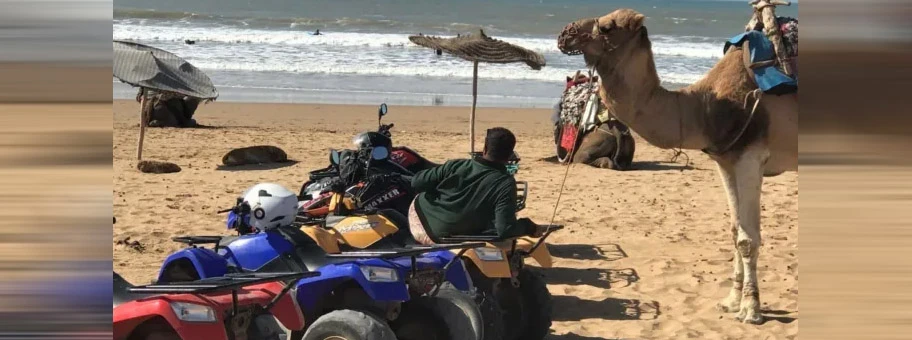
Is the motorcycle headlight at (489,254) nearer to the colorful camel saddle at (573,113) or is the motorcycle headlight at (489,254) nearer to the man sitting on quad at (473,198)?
the man sitting on quad at (473,198)

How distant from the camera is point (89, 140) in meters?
1.60

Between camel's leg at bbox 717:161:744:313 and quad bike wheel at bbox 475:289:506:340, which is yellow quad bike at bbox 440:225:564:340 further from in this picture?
camel's leg at bbox 717:161:744:313

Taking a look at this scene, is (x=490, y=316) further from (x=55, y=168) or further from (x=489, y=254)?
(x=55, y=168)

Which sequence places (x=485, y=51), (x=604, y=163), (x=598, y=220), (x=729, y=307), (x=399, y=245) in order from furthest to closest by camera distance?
1. (x=604, y=163)
2. (x=485, y=51)
3. (x=598, y=220)
4. (x=729, y=307)
5. (x=399, y=245)

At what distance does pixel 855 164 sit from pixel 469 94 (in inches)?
1125

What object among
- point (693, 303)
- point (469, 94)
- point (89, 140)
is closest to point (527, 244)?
point (693, 303)

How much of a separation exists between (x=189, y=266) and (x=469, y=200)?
193 centimetres

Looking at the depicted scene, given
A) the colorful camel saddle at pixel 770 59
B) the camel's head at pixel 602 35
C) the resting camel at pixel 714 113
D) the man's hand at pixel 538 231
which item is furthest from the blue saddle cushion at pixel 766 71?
the man's hand at pixel 538 231

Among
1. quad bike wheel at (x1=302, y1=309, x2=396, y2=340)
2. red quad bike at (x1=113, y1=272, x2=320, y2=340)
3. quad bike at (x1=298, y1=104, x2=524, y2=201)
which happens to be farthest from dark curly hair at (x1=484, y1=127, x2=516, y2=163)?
red quad bike at (x1=113, y1=272, x2=320, y2=340)

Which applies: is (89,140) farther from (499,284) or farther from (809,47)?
(499,284)

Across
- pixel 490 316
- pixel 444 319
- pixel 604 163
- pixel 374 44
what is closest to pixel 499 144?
pixel 490 316

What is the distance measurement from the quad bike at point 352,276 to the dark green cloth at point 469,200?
48 cm

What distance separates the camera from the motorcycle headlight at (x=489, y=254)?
20.1ft

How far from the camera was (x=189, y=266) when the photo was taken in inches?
206
